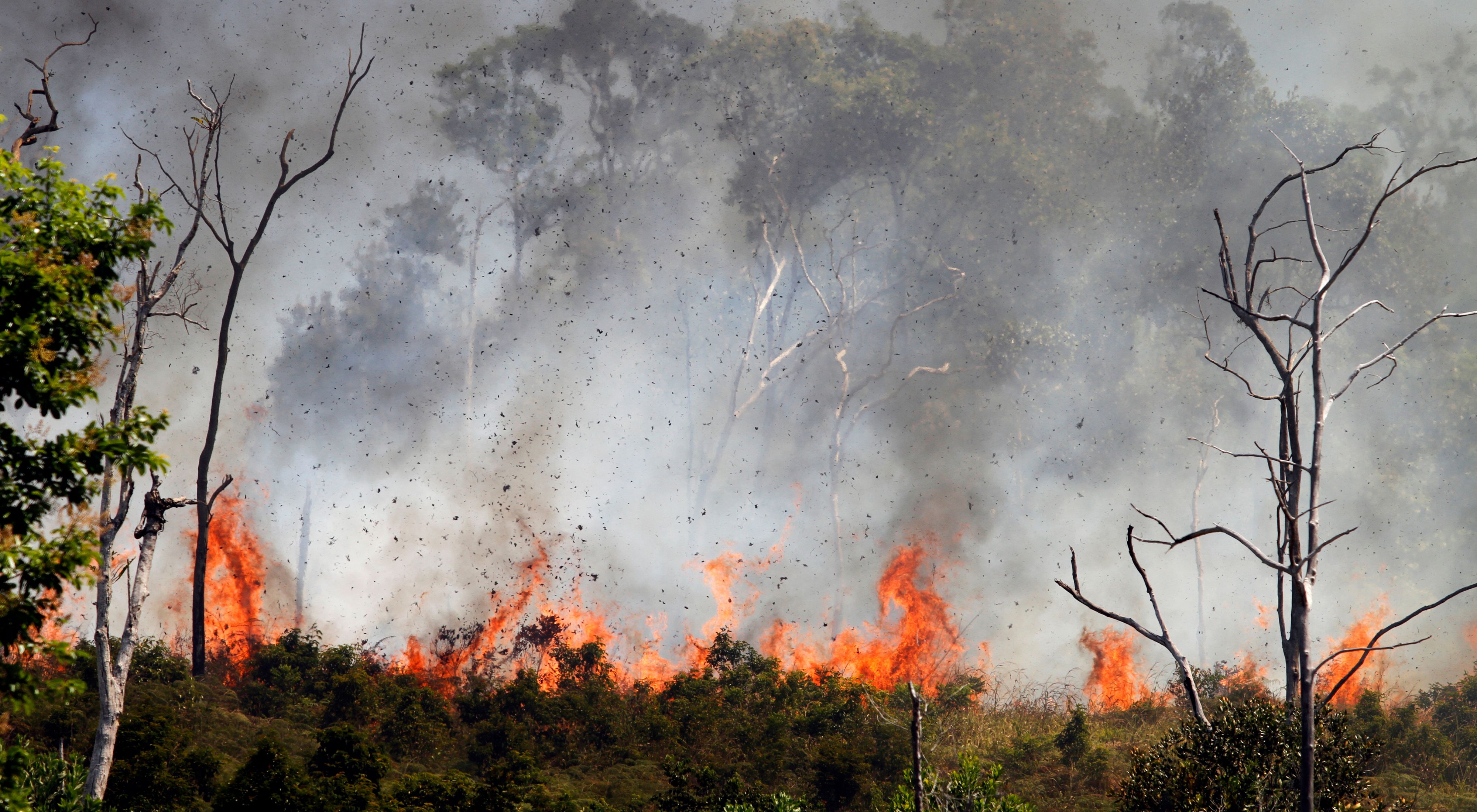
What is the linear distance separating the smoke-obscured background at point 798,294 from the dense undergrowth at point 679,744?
10769mm

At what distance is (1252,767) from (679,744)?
12.7 m

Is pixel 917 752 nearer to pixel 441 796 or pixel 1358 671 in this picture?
pixel 441 796

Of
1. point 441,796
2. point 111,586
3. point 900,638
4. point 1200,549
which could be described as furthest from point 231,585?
point 1200,549

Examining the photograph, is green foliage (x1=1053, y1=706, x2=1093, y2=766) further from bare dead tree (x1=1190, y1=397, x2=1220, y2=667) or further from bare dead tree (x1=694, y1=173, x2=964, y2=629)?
→ bare dead tree (x1=1190, y1=397, x2=1220, y2=667)

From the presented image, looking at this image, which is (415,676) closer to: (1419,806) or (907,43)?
(1419,806)

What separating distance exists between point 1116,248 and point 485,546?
2949cm

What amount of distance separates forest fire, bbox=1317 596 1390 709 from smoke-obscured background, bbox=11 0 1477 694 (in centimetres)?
263

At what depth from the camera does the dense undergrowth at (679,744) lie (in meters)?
12.4

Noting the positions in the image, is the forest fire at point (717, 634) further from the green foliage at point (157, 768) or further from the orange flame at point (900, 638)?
the green foliage at point (157, 768)

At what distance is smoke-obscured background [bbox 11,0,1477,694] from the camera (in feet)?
119

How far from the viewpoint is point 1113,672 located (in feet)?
108

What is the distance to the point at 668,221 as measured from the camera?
43094mm

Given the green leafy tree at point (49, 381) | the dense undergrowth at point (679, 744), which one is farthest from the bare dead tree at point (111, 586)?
the green leafy tree at point (49, 381)

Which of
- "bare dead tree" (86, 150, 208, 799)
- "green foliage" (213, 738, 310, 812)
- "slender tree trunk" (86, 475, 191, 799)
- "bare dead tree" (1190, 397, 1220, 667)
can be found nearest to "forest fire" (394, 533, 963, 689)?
"bare dead tree" (86, 150, 208, 799)
